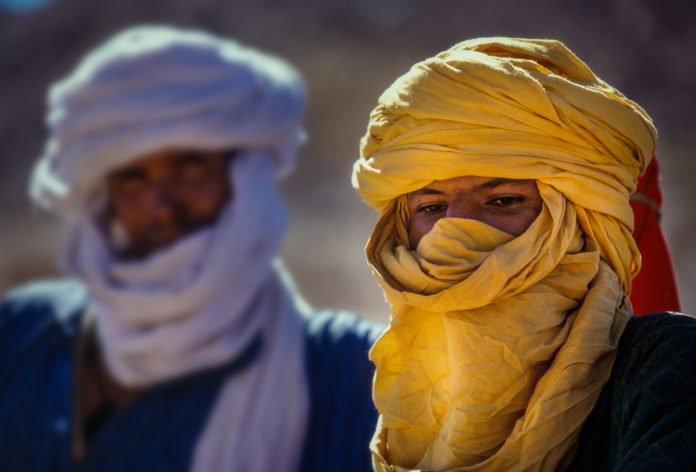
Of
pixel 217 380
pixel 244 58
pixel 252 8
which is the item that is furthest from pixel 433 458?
pixel 252 8

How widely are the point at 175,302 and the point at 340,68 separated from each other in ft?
23.1

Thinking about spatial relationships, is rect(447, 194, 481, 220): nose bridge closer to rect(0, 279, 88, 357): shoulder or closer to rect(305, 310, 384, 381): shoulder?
rect(305, 310, 384, 381): shoulder

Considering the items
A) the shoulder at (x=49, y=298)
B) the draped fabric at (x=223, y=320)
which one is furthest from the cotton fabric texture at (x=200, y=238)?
the shoulder at (x=49, y=298)

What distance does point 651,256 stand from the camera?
2621 millimetres

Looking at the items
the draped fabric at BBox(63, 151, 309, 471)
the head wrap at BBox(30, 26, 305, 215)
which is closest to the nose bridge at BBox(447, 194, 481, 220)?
the draped fabric at BBox(63, 151, 309, 471)

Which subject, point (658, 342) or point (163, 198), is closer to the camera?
point (658, 342)

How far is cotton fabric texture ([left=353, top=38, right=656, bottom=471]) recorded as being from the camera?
79.7 inches

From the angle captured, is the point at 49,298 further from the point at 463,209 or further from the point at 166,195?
the point at 463,209

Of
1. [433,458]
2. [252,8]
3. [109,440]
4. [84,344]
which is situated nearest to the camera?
[433,458]

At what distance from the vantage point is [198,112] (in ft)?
15.0

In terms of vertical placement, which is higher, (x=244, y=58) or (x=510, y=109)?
(x=510, y=109)

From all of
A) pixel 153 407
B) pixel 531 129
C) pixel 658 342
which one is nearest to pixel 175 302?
pixel 153 407

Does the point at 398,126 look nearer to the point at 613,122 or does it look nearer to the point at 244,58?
the point at 613,122

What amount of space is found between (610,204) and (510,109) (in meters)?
0.27
